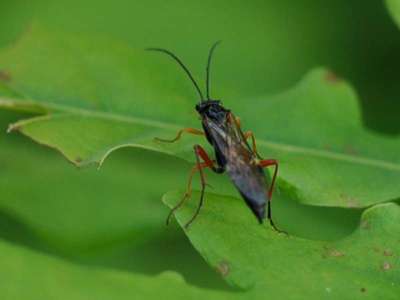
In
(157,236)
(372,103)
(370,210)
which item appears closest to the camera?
(370,210)

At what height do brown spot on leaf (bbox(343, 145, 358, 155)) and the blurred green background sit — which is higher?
brown spot on leaf (bbox(343, 145, 358, 155))

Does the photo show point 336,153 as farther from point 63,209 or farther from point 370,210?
point 63,209

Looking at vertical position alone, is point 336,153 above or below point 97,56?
below

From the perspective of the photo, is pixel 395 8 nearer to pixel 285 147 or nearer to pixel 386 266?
pixel 285 147

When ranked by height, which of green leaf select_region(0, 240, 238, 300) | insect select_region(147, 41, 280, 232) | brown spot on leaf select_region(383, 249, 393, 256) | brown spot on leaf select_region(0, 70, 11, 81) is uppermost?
brown spot on leaf select_region(0, 70, 11, 81)

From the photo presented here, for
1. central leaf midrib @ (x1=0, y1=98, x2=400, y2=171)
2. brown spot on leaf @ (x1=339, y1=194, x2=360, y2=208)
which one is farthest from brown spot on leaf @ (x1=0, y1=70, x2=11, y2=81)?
brown spot on leaf @ (x1=339, y1=194, x2=360, y2=208)

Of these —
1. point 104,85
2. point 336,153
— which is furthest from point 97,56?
point 336,153

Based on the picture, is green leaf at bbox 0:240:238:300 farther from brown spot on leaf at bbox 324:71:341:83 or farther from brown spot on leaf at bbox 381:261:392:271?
brown spot on leaf at bbox 324:71:341:83

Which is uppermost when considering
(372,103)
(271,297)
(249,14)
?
(271,297)
